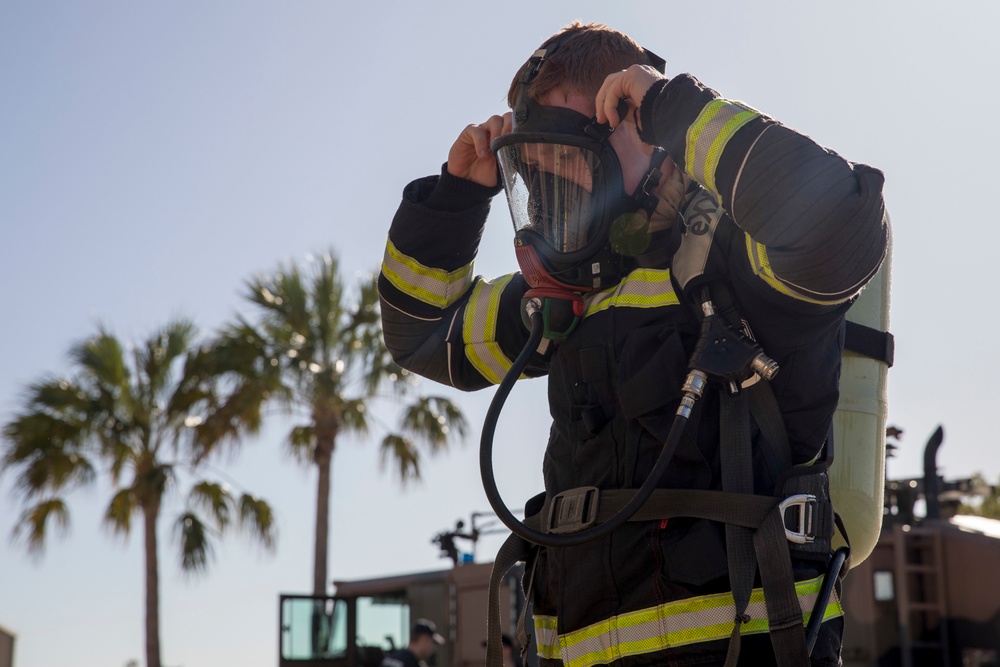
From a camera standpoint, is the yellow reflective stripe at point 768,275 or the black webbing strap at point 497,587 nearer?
the yellow reflective stripe at point 768,275

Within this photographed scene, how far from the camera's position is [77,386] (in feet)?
51.0

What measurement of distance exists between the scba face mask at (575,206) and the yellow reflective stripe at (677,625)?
651 mm

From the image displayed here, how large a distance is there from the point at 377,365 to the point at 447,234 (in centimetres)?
1295

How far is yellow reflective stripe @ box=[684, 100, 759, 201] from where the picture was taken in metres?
2.05

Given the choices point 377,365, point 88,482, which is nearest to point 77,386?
point 88,482

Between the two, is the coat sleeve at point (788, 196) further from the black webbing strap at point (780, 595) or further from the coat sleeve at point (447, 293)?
the coat sleeve at point (447, 293)

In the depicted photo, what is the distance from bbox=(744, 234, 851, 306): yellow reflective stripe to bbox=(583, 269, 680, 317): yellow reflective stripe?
19cm

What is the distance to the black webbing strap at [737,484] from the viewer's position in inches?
76.4

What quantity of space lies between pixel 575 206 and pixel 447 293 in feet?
2.06

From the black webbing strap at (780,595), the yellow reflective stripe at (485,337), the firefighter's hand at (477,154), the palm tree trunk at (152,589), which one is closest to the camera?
the black webbing strap at (780,595)

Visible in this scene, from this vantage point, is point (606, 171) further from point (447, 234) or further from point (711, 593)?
point (711, 593)

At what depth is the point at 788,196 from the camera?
1959 mm

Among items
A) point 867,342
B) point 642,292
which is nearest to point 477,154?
point 642,292

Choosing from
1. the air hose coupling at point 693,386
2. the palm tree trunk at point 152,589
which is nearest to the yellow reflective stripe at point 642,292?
the air hose coupling at point 693,386
